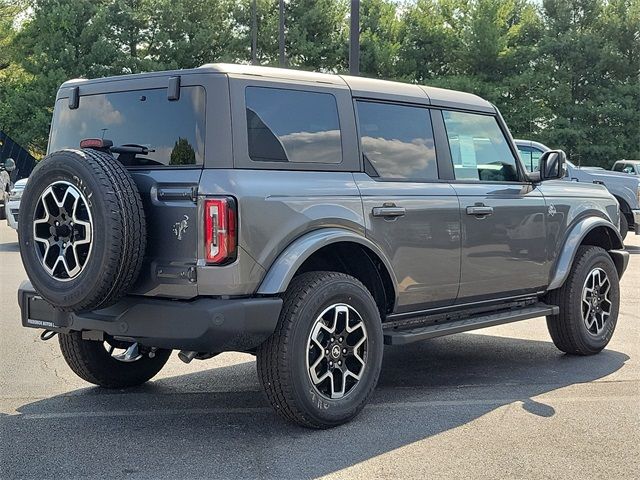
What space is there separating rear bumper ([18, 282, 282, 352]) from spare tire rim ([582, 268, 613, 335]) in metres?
3.21

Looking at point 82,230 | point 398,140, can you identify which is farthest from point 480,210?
point 82,230

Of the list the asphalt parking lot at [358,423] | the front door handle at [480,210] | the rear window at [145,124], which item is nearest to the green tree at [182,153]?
the rear window at [145,124]

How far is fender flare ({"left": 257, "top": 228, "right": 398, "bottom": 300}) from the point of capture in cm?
447

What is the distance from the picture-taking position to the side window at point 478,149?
594cm

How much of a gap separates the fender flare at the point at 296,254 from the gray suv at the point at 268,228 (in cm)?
1

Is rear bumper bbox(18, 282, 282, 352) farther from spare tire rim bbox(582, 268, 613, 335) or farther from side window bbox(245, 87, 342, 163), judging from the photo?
spare tire rim bbox(582, 268, 613, 335)

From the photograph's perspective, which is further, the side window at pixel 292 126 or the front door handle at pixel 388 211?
the front door handle at pixel 388 211

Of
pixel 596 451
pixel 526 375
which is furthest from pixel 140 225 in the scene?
pixel 526 375

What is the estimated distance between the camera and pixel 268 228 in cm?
448

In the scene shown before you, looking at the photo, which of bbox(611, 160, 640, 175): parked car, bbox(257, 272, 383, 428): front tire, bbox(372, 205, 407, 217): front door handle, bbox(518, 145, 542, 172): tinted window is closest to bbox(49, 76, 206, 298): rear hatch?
bbox(257, 272, 383, 428): front tire

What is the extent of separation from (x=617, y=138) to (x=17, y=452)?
3553 cm

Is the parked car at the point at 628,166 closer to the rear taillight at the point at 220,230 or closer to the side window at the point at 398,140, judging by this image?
the side window at the point at 398,140

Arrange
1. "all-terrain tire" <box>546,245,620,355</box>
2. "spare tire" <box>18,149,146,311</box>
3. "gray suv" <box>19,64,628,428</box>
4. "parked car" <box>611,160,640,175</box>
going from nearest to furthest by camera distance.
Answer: "spare tire" <box>18,149,146,311</box> → "gray suv" <box>19,64,628,428</box> → "all-terrain tire" <box>546,245,620,355</box> → "parked car" <box>611,160,640,175</box>

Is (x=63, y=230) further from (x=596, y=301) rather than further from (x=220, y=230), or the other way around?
(x=596, y=301)
